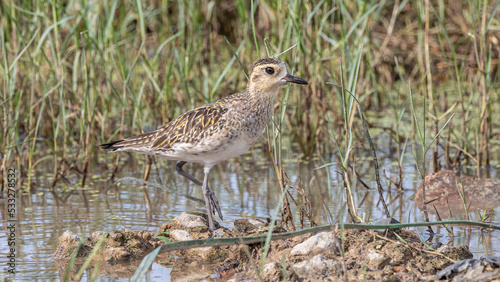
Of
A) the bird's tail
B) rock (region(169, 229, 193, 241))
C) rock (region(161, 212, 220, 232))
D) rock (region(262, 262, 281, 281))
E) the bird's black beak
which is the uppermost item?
the bird's black beak

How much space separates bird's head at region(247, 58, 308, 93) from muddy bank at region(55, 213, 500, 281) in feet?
3.85

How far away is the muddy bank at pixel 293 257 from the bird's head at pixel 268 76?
1173mm

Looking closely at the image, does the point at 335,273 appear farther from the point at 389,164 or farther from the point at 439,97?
the point at 439,97

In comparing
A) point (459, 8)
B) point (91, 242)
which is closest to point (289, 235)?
point (91, 242)

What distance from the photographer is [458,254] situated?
15.2ft

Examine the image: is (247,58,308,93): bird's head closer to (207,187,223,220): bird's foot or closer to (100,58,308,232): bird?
(100,58,308,232): bird

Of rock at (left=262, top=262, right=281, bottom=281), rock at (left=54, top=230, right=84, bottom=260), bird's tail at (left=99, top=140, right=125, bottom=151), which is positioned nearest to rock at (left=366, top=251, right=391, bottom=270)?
rock at (left=262, top=262, right=281, bottom=281)

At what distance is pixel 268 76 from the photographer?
588 cm

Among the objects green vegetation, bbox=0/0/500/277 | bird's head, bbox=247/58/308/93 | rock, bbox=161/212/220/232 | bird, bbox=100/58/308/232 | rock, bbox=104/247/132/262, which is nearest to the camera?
rock, bbox=104/247/132/262

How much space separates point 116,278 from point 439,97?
6.23m

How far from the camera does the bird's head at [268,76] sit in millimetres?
5797

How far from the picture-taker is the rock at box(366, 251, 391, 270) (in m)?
4.39

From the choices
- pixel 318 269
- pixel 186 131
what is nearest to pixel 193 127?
pixel 186 131

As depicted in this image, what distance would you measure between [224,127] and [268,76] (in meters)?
0.59
